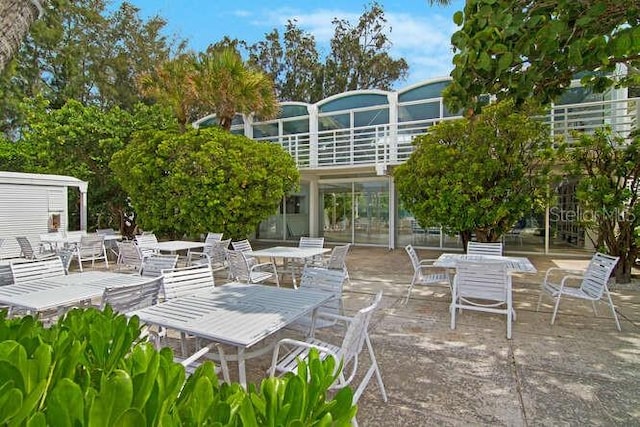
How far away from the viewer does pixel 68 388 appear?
990 mm

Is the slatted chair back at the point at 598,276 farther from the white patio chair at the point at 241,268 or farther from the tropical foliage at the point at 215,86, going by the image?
the tropical foliage at the point at 215,86

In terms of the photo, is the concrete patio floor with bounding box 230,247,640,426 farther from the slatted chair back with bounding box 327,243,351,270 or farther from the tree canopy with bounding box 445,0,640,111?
the tree canopy with bounding box 445,0,640,111

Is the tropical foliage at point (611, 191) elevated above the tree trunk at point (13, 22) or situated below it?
below

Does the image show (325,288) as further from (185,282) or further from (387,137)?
(387,137)

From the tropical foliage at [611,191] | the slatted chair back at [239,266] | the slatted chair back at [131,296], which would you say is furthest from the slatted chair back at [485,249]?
the slatted chair back at [131,296]

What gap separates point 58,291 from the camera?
12.5 feet

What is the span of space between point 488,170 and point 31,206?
1281cm

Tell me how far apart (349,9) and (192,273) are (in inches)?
869

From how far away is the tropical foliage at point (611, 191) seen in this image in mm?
7234

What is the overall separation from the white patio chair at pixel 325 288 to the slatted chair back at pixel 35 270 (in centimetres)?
336

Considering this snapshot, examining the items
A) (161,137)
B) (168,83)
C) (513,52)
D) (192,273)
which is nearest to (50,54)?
(168,83)

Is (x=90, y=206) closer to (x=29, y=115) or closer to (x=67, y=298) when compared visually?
A: (x=29, y=115)

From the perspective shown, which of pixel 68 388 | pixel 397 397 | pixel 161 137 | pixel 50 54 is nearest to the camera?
pixel 68 388

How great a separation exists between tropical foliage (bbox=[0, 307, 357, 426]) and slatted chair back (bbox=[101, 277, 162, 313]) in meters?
1.95
